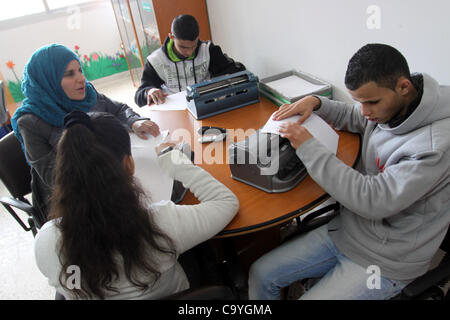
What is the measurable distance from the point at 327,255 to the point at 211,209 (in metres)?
0.50

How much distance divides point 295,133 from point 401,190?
0.36m

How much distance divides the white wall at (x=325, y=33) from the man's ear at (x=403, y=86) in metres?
0.47

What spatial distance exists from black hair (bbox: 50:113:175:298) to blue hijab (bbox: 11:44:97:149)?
73cm

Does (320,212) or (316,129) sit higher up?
(316,129)

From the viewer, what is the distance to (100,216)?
77cm

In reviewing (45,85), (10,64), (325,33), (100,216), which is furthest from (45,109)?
(10,64)

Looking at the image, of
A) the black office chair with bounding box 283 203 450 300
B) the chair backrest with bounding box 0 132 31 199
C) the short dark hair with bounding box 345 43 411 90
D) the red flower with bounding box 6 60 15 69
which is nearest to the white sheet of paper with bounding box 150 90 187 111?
the chair backrest with bounding box 0 132 31 199

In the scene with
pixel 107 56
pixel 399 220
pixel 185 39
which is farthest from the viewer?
pixel 107 56

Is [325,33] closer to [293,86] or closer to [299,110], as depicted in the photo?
[293,86]

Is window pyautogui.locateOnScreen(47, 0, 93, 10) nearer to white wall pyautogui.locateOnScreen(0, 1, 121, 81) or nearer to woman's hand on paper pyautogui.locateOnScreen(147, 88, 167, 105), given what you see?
white wall pyautogui.locateOnScreen(0, 1, 121, 81)

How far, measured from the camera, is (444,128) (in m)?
0.87

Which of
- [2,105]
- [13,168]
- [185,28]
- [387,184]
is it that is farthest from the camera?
[2,105]
